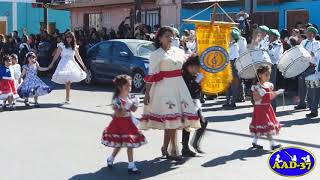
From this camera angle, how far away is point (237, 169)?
7.54 m

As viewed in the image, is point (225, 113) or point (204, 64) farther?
point (225, 113)

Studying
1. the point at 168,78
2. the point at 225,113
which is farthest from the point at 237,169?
the point at 225,113

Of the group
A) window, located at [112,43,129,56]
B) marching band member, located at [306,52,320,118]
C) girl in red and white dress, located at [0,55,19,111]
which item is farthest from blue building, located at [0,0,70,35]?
marching band member, located at [306,52,320,118]

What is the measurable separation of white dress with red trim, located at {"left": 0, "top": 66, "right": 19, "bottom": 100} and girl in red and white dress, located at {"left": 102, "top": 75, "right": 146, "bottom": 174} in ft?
22.1

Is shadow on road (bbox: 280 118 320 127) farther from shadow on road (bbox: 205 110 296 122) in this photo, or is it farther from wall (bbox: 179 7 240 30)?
wall (bbox: 179 7 240 30)

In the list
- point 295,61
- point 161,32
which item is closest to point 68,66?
point 295,61

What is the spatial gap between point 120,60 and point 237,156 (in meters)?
10.1

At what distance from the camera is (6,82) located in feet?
44.6

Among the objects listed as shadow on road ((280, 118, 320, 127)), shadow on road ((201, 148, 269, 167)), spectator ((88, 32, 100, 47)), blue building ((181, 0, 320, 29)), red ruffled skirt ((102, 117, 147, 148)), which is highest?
blue building ((181, 0, 320, 29))

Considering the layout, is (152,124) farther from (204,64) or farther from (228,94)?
(228,94)

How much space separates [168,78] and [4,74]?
6874 millimetres

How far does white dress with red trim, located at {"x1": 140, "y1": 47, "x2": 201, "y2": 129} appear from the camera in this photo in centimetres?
774

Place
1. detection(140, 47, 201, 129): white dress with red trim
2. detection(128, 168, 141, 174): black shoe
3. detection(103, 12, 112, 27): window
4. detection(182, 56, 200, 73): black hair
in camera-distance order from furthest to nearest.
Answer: detection(103, 12, 112, 27): window, detection(182, 56, 200, 73): black hair, detection(140, 47, 201, 129): white dress with red trim, detection(128, 168, 141, 174): black shoe

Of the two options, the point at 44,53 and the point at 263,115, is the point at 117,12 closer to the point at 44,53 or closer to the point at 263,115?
the point at 44,53
